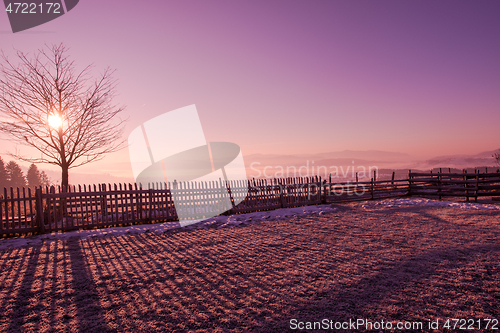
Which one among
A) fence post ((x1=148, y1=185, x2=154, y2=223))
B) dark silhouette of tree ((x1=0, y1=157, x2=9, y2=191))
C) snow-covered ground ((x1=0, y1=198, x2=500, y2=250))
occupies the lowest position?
snow-covered ground ((x1=0, y1=198, x2=500, y2=250))

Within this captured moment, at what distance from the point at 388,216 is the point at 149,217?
1039cm

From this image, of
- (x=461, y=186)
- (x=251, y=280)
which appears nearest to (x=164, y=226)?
(x=251, y=280)

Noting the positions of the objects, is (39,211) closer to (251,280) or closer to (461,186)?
(251,280)

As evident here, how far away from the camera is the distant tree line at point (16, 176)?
191 feet

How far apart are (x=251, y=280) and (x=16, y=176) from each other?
8385cm

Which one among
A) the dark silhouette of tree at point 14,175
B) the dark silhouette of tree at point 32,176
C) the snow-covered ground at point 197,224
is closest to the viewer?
the snow-covered ground at point 197,224

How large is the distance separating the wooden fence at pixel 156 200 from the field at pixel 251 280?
213 cm

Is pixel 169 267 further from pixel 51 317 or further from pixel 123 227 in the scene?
pixel 123 227

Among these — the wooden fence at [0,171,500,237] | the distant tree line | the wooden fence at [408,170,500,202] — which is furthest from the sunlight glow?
the distant tree line

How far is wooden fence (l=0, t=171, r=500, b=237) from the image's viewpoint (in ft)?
30.0

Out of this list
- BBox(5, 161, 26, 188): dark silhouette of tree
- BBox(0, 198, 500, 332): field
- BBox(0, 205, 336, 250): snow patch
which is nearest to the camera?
BBox(0, 198, 500, 332): field

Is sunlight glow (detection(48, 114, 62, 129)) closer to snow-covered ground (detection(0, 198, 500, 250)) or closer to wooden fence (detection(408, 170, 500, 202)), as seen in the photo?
snow-covered ground (detection(0, 198, 500, 250))

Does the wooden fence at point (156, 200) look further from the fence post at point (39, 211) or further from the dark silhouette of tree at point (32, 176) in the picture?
the dark silhouette of tree at point (32, 176)

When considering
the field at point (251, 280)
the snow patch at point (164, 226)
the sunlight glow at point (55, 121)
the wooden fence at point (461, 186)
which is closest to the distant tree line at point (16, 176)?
the sunlight glow at point (55, 121)
